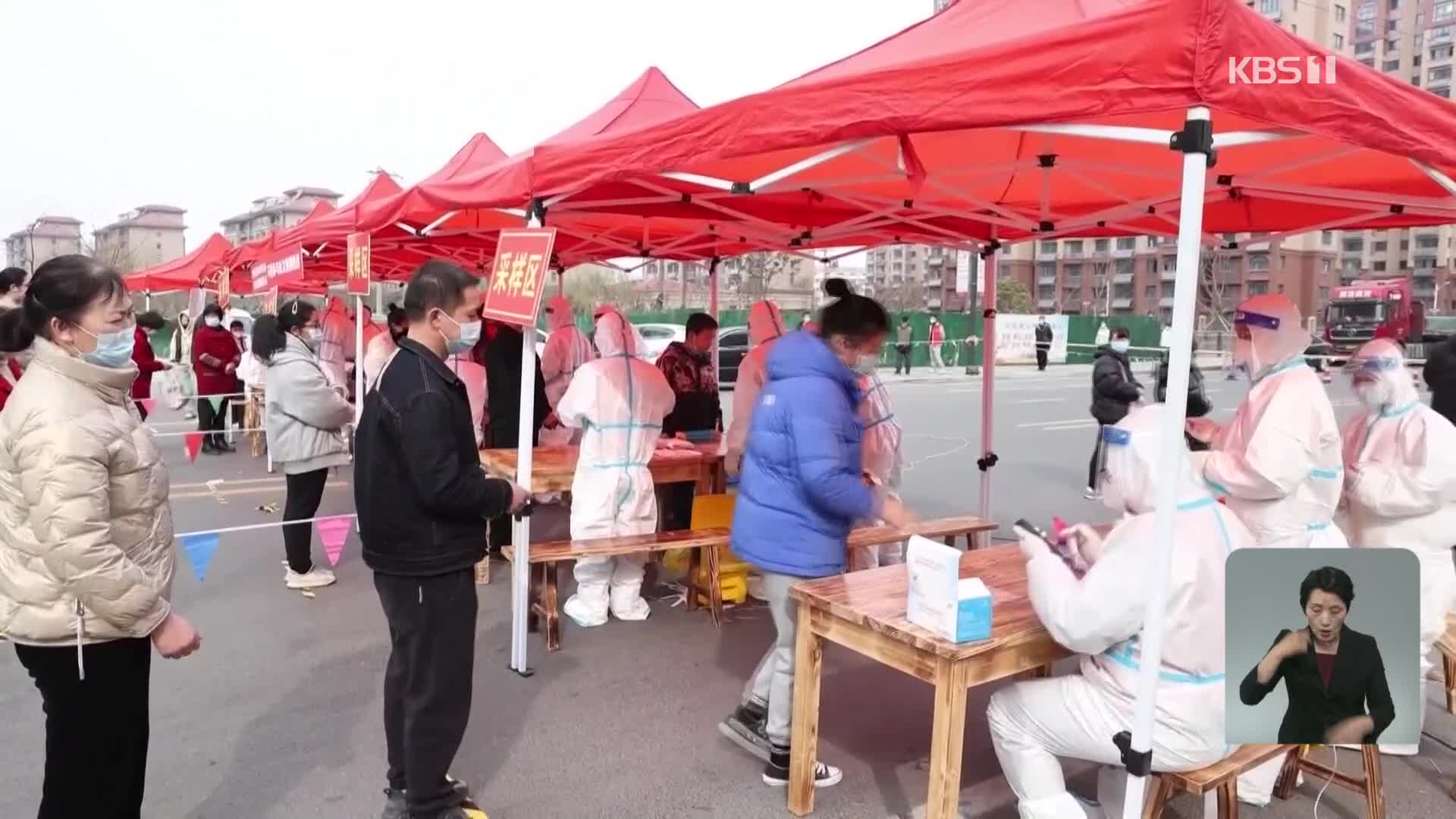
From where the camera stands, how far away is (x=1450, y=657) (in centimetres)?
415

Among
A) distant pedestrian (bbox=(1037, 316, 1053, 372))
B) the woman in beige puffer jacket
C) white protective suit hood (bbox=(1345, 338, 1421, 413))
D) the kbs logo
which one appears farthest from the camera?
distant pedestrian (bbox=(1037, 316, 1053, 372))

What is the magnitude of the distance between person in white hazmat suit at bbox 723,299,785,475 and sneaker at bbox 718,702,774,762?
188 centimetres

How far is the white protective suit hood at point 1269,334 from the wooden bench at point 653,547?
5.84ft

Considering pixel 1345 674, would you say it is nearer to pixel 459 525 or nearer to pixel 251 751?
pixel 459 525

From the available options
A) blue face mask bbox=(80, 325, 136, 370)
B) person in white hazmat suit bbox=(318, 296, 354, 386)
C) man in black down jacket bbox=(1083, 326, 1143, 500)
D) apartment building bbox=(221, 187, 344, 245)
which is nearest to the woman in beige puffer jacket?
blue face mask bbox=(80, 325, 136, 370)

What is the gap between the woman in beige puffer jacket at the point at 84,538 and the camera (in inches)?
87.2

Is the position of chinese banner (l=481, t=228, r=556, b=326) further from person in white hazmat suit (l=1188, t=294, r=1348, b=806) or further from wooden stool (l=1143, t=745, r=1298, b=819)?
wooden stool (l=1143, t=745, r=1298, b=819)

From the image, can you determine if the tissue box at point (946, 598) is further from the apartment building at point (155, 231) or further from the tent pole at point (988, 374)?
the apartment building at point (155, 231)

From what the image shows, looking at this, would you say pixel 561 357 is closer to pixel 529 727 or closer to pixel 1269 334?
pixel 529 727

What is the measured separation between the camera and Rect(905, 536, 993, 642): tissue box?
2877 millimetres

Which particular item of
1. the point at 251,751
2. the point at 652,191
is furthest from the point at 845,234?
the point at 251,751

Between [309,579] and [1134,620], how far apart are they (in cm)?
524

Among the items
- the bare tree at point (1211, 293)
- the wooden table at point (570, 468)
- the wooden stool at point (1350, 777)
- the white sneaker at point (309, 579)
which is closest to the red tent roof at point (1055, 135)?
the wooden table at point (570, 468)

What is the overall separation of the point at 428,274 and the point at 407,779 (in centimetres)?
159
